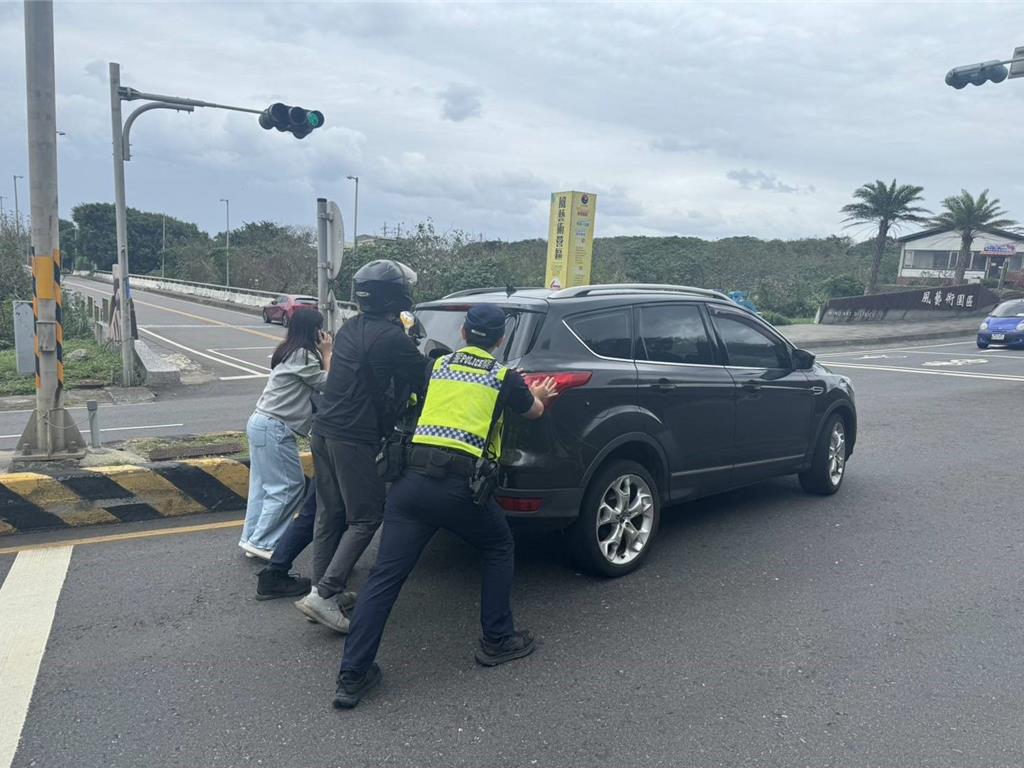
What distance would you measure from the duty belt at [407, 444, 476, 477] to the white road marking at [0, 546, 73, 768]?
1.90 m

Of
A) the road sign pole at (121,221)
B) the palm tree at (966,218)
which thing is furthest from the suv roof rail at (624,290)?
the palm tree at (966,218)

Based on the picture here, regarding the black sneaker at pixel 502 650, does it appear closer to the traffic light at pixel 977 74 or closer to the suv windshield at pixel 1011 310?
the traffic light at pixel 977 74

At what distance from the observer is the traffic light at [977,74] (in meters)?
15.7

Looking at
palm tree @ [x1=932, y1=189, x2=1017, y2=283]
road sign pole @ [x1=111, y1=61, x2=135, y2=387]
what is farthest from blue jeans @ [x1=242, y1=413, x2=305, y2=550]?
palm tree @ [x1=932, y1=189, x2=1017, y2=283]

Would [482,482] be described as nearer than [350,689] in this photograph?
No

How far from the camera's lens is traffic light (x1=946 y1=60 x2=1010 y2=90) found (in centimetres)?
1567

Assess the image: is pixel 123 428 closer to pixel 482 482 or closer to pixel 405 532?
pixel 405 532

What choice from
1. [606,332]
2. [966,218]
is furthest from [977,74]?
[966,218]

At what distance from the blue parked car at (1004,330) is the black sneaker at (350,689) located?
25295 mm

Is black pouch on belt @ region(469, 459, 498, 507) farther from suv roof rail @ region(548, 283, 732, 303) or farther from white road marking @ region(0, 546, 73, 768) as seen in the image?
white road marking @ region(0, 546, 73, 768)

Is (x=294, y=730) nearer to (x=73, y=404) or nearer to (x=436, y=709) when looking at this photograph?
(x=436, y=709)

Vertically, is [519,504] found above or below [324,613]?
above

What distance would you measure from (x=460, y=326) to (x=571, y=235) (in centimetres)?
1238

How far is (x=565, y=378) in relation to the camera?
4484 mm
